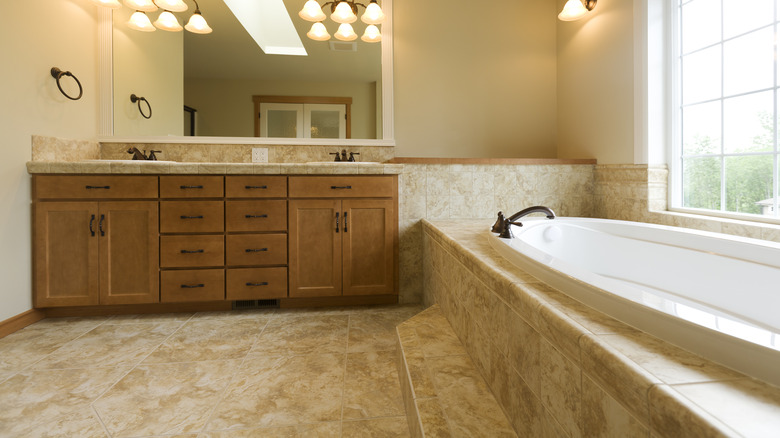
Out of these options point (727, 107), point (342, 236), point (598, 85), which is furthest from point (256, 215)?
point (727, 107)

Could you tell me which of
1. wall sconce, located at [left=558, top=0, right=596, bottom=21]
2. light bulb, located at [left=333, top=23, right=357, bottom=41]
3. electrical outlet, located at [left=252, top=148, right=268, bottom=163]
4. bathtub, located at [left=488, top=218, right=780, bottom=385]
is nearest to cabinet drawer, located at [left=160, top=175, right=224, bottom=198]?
electrical outlet, located at [left=252, top=148, right=268, bottom=163]

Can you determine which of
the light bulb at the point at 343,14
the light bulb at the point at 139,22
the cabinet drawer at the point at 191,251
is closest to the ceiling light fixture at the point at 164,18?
the light bulb at the point at 139,22

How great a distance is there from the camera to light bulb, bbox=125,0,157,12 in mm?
2604

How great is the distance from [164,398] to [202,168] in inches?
50.3

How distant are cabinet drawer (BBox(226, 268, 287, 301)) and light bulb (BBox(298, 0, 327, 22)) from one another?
1.75 metres

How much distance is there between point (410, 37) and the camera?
117 inches

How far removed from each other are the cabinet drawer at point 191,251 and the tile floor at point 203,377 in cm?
31

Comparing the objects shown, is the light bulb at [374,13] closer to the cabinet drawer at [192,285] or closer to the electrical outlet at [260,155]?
the electrical outlet at [260,155]

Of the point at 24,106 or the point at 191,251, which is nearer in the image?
the point at 24,106

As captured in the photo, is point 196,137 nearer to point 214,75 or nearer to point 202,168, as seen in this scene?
point 214,75

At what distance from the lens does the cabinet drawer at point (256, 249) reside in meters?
2.27

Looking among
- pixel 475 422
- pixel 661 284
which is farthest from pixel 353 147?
pixel 475 422

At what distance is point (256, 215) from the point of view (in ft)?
7.48

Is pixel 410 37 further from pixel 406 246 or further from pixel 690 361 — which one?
pixel 690 361
